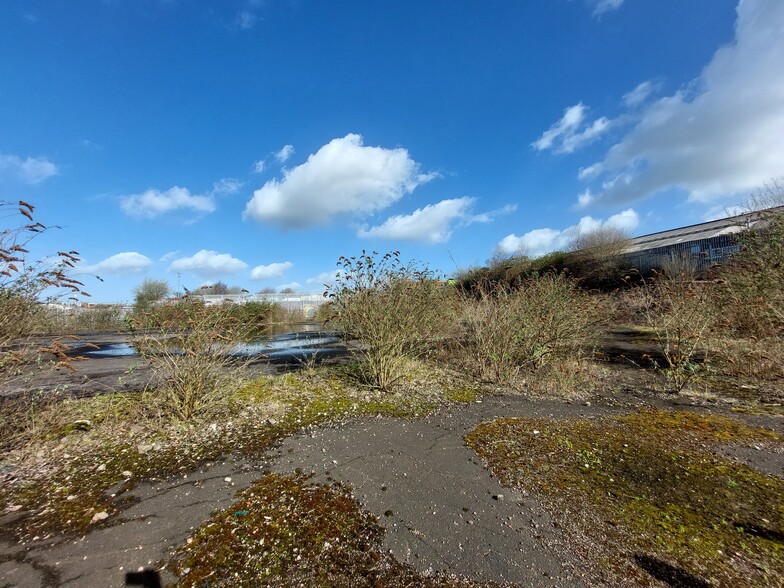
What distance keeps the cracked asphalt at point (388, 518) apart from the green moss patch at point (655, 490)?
0.98ft

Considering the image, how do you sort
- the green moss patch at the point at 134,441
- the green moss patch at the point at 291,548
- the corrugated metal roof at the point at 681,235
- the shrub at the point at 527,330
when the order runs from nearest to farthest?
the green moss patch at the point at 291,548 < the green moss patch at the point at 134,441 < the shrub at the point at 527,330 < the corrugated metal roof at the point at 681,235

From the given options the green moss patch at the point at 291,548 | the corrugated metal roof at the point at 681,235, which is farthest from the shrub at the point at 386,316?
the corrugated metal roof at the point at 681,235

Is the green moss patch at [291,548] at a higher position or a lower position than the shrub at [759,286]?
lower

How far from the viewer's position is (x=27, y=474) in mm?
3227

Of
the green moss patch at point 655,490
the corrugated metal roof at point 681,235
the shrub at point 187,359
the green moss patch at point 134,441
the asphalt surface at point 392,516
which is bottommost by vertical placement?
the green moss patch at point 655,490

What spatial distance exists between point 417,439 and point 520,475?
1.27 m

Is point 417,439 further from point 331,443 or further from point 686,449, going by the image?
point 686,449

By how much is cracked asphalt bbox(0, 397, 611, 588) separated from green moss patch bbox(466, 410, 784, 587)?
298mm

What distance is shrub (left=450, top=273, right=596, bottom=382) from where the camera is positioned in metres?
6.91

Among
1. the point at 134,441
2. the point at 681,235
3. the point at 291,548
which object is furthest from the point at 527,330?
the point at 681,235

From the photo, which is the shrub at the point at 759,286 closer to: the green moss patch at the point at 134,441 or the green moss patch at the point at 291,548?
the green moss patch at the point at 134,441

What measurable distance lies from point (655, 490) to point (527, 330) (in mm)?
4344

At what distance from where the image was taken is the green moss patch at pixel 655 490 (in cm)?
203

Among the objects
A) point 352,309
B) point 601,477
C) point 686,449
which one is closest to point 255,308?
point 352,309
